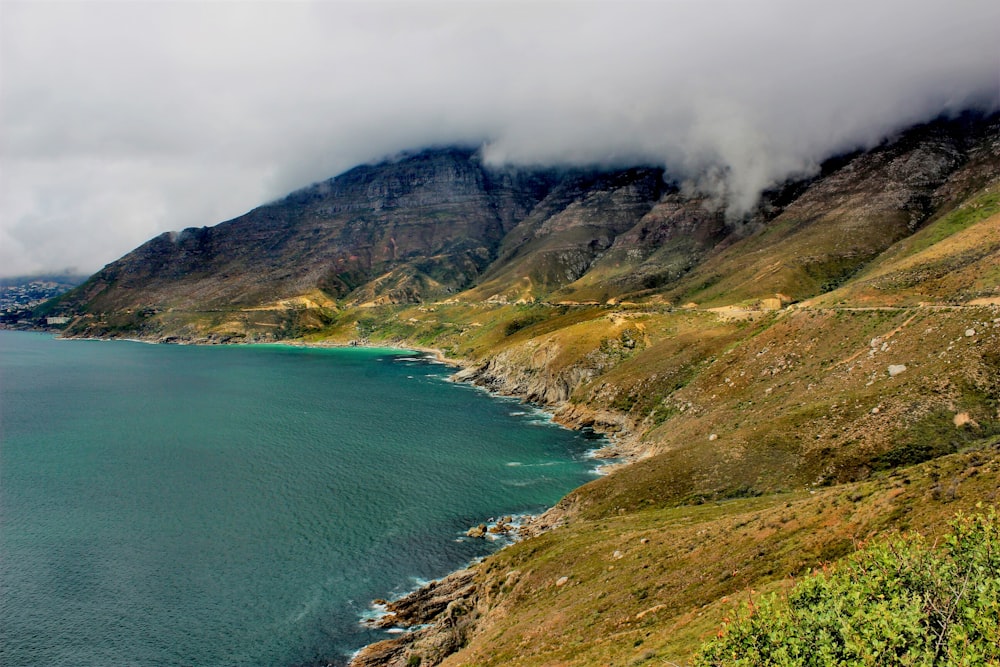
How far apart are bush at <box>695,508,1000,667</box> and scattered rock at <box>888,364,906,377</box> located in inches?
2280

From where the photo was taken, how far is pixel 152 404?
157 m

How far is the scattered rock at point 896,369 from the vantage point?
7394 cm

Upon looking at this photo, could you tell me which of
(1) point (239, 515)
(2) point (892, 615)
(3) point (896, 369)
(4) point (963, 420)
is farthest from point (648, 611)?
(1) point (239, 515)

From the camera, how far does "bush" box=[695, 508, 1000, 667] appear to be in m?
19.1

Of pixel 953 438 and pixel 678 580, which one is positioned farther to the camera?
pixel 953 438

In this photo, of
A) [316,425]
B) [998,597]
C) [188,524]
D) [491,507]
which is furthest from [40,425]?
[998,597]

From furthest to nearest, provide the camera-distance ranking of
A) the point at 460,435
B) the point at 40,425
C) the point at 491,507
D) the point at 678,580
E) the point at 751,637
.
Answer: the point at 40,425
the point at 460,435
the point at 491,507
the point at 678,580
the point at 751,637

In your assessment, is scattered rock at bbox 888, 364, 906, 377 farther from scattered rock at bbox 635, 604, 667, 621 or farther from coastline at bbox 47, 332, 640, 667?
scattered rock at bbox 635, 604, 667, 621

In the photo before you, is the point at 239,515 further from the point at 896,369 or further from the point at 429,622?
the point at 896,369

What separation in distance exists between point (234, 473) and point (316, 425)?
3461cm

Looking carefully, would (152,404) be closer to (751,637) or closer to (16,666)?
(16,666)

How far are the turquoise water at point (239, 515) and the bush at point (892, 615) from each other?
3934cm

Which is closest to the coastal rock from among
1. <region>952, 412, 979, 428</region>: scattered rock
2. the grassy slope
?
the grassy slope

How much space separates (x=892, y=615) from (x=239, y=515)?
3131 inches
